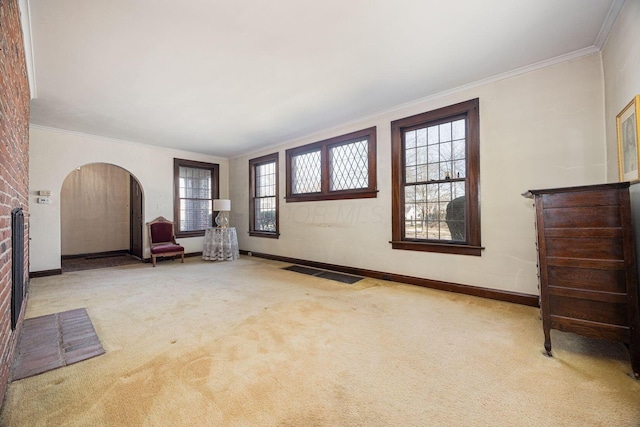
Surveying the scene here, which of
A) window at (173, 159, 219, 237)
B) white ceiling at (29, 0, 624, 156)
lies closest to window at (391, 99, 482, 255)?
white ceiling at (29, 0, 624, 156)

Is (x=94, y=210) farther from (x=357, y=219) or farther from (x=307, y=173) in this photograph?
(x=357, y=219)

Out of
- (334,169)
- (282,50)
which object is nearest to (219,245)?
(334,169)

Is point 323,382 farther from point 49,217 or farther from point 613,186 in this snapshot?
point 49,217

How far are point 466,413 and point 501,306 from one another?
2.03 metres

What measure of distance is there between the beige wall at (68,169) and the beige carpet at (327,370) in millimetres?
2337

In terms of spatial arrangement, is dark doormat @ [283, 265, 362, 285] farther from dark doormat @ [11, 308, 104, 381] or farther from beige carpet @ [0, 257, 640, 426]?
dark doormat @ [11, 308, 104, 381]

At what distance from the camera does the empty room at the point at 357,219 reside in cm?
163

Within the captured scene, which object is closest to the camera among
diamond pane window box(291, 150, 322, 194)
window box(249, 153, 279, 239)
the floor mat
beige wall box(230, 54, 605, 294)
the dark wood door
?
beige wall box(230, 54, 605, 294)

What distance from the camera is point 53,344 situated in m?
2.22

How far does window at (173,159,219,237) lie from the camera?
6.55m

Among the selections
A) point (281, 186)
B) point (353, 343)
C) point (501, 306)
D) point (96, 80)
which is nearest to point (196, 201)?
point (281, 186)

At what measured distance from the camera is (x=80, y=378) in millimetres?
1756

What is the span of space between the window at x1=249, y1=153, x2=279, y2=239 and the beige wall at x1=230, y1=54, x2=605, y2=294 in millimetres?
2653

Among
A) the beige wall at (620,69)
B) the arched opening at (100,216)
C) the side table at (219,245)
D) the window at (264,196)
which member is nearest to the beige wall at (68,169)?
the arched opening at (100,216)
